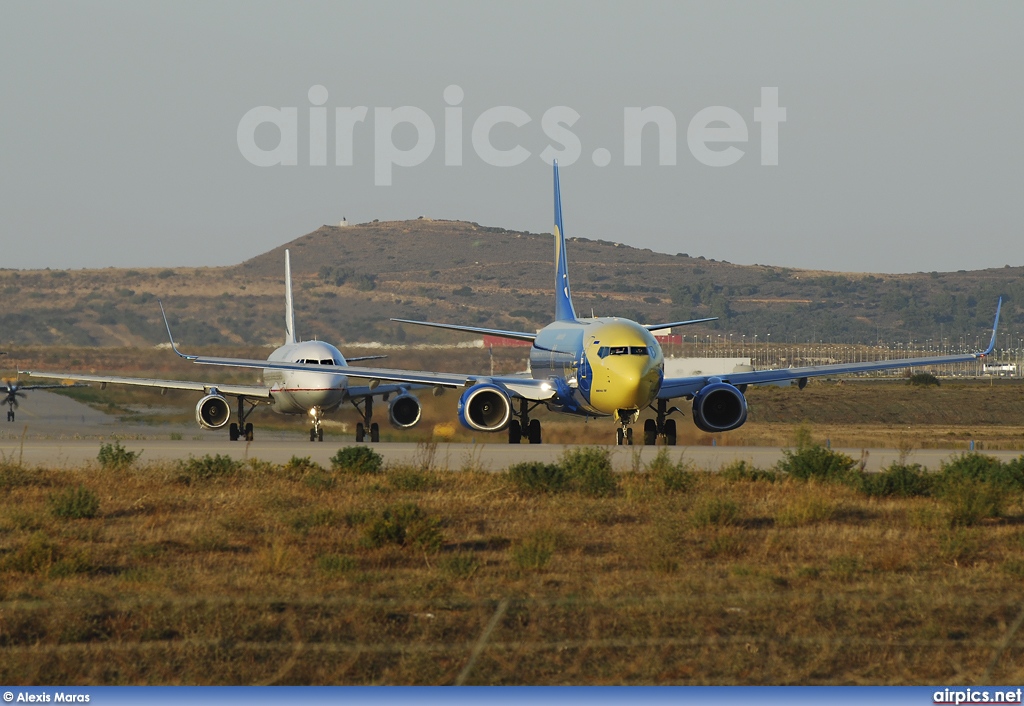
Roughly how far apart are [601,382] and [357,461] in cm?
955

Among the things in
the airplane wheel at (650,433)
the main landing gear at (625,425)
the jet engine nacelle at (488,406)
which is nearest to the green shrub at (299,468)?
the jet engine nacelle at (488,406)

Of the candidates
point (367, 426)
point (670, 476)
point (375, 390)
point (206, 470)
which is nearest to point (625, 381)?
point (670, 476)

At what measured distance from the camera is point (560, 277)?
1740 inches

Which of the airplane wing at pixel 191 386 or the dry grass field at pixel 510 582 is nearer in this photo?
the dry grass field at pixel 510 582

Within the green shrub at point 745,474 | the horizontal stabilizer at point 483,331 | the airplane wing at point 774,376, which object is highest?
the horizontal stabilizer at point 483,331

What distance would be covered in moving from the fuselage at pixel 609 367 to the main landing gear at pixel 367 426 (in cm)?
882

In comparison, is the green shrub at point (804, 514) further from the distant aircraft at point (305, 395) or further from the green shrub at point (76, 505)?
the distant aircraft at point (305, 395)

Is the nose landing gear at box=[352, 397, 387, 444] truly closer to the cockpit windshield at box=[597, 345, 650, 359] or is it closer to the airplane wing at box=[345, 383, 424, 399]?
the airplane wing at box=[345, 383, 424, 399]

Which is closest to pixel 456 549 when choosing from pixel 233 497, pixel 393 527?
pixel 393 527

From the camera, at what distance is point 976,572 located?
14.1 m

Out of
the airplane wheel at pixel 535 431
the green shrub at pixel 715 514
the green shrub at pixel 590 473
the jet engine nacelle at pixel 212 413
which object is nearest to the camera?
the green shrub at pixel 715 514

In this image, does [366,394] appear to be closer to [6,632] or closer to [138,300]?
[6,632]

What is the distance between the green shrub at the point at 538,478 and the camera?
852 inches

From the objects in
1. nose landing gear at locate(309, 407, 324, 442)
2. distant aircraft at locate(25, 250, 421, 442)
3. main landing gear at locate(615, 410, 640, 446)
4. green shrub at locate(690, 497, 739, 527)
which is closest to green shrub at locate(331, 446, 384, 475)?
green shrub at locate(690, 497, 739, 527)
